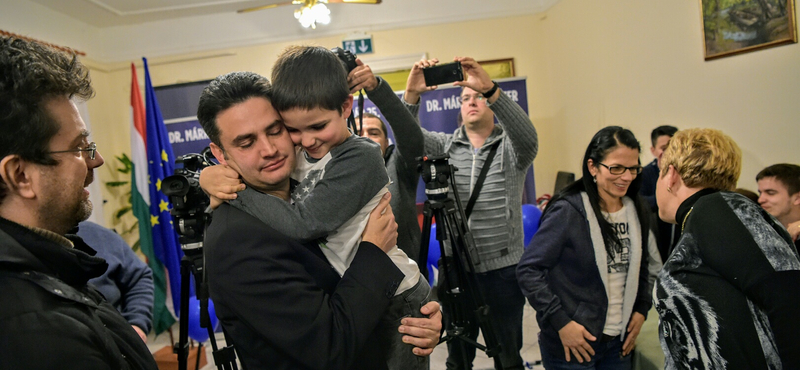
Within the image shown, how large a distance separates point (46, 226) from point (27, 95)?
236mm

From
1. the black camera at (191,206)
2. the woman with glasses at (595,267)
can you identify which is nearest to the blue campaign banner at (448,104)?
the woman with glasses at (595,267)

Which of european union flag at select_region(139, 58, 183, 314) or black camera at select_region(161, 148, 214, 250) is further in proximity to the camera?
european union flag at select_region(139, 58, 183, 314)

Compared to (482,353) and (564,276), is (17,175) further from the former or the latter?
(482,353)

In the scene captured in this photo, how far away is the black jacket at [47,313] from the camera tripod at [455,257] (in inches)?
50.7

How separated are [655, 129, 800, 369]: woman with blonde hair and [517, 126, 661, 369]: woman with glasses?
1.36 feet

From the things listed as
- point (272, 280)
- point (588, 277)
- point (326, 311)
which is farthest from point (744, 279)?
point (272, 280)

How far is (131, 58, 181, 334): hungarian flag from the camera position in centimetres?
419

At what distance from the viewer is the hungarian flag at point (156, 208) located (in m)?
4.19

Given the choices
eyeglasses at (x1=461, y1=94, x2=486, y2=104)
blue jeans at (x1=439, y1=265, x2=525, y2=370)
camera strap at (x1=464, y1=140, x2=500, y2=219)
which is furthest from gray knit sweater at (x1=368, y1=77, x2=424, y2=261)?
eyeglasses at (x1=461, y1=94, x2=486, y2=104)

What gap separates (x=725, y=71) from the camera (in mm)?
3094

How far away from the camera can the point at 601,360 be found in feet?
6.20

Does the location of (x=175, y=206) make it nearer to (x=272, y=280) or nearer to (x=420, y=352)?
(x=272, y=280)

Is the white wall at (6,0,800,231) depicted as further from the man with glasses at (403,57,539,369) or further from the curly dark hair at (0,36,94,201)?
the curly dark hair at (0,36,94,201)

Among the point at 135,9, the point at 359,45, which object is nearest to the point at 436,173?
the point at 359,45
